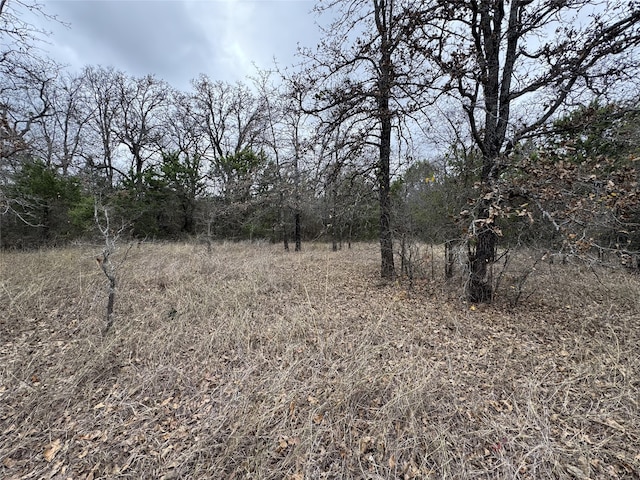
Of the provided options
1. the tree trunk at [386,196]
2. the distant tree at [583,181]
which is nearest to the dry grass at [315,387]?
the distant tree at [583,181]

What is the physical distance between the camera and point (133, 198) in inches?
570

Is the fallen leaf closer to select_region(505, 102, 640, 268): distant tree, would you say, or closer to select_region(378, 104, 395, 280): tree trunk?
select_region(505, 102, 640, 268): distant tree

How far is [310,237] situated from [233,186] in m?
8.67

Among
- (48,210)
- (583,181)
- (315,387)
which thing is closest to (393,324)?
(315,387)

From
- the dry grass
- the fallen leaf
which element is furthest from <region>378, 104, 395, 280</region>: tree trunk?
the fallen leaf

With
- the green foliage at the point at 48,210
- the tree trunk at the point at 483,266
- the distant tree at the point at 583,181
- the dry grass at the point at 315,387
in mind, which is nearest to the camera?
the dry grass at the point at 315,387

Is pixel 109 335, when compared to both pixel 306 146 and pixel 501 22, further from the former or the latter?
pixel 501 22

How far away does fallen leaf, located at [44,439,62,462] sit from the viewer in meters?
1.99

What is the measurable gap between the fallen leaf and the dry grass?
0.02 metres

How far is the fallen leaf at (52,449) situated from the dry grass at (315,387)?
0.05ft

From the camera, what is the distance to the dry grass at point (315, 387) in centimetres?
194

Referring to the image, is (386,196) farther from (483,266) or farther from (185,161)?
(185,161)

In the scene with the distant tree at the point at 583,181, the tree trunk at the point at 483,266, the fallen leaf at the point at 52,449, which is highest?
the distant tree at the point at 583,181

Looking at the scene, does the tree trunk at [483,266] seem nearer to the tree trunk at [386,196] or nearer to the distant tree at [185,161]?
the tree trunk at [386,196]
